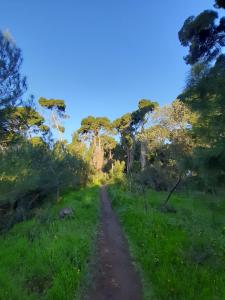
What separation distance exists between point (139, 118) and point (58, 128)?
17.0 metres

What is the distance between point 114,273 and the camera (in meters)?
9.32

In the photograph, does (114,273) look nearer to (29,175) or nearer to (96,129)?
(29,175)

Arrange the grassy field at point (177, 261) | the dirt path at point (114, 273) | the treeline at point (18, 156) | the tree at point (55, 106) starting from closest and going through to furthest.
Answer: the grassy field at point (177, 261)
the dirt path at point (114, 273)
the treeline at point (18, 156)
the tree at point (55, 106)

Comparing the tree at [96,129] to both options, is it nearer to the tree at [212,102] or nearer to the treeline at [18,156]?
the treeline at [18,156]

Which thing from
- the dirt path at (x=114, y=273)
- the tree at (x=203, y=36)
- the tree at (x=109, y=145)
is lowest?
the dirt path at (x=114, y=273)

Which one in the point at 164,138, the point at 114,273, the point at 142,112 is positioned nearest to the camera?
the point at 114,273

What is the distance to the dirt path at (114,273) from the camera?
7.79 m

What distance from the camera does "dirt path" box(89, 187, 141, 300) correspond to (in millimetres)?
7789

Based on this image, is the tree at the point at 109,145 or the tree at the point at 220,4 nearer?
the tree at the point at 220,4

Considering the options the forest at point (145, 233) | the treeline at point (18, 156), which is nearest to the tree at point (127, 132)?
the treeline at point (18, 156)

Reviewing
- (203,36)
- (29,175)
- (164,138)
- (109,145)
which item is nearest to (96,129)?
(109,145)

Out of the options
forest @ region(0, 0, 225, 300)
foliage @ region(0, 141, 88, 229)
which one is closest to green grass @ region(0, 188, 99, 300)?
forest @ region(0, 0, 225, 300)

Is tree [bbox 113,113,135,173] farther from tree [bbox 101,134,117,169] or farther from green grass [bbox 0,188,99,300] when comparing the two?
green grass [bbox 0,188,99,300]

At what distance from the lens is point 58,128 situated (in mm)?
64375
